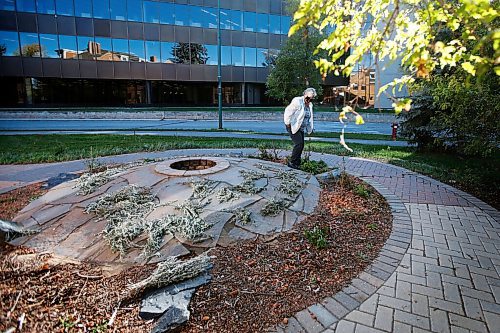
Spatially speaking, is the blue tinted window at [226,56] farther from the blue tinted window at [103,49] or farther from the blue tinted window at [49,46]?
the blue tinted window at [49,46]

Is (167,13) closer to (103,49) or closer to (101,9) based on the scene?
(101,9)

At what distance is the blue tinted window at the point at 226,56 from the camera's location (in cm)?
3322

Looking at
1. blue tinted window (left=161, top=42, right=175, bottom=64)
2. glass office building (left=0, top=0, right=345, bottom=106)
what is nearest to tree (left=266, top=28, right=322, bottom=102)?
glass office building (left=0, top=0, right=345, bottom=106)

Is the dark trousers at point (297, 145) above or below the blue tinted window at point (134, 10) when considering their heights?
below

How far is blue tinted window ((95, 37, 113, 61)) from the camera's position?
29438mm

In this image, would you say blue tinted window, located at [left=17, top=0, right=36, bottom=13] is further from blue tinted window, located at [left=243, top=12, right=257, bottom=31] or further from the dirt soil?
the dirt soil

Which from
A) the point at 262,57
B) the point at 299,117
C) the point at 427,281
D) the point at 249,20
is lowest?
the point at 427,281

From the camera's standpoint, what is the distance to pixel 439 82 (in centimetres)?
615

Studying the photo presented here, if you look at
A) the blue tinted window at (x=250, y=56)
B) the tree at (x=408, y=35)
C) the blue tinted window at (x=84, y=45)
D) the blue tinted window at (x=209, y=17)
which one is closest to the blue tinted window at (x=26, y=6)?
the blue tinted window at (x=84, y=45)

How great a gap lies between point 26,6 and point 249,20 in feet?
68.0

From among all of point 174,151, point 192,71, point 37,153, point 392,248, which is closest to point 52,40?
point 192,71

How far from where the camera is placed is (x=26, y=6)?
1084 inches

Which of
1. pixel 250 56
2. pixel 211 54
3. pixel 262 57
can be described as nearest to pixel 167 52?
pixel 211 54

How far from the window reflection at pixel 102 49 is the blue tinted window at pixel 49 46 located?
3050 millimetres
